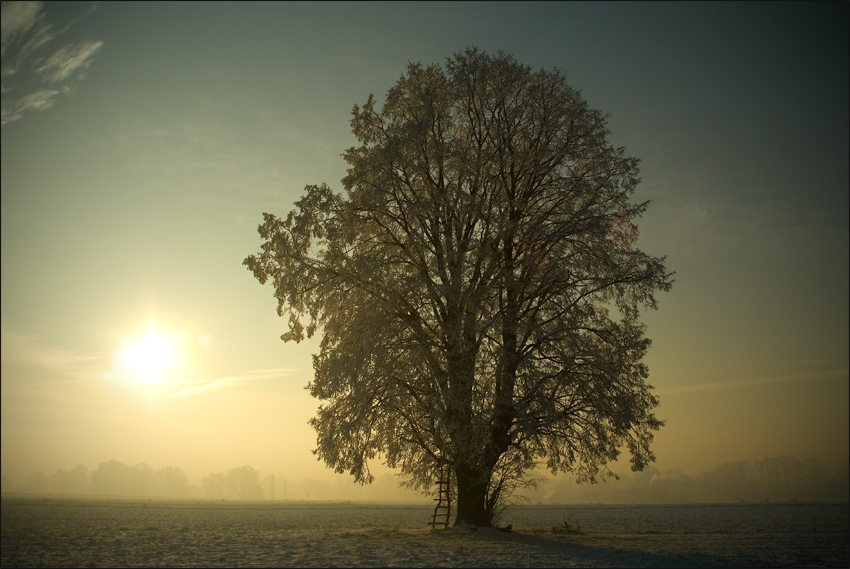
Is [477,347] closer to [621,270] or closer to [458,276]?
[458,276]

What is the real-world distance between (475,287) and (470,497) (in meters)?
7.16

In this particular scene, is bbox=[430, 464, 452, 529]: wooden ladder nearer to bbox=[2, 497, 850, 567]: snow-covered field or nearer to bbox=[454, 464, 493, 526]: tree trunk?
bbox=[454, 464, 493, 526]: tree trunk

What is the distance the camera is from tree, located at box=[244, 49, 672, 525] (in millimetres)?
17406

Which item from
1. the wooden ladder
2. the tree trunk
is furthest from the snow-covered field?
the wooden ladder

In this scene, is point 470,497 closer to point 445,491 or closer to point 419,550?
point 445,491

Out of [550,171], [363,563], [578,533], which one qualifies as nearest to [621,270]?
[550,171]

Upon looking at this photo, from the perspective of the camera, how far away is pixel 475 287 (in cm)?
1880

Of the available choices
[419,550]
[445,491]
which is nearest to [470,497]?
[445,491]

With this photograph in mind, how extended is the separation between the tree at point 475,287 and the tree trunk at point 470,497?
0.22ft

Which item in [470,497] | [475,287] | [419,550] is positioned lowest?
[419,550]

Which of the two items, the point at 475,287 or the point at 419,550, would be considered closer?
the point at 419,550

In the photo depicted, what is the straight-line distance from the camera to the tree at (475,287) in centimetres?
1741

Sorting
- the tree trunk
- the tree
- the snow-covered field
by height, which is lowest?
the snow-covered field

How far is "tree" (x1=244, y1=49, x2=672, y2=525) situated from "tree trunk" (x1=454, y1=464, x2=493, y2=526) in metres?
0.07
